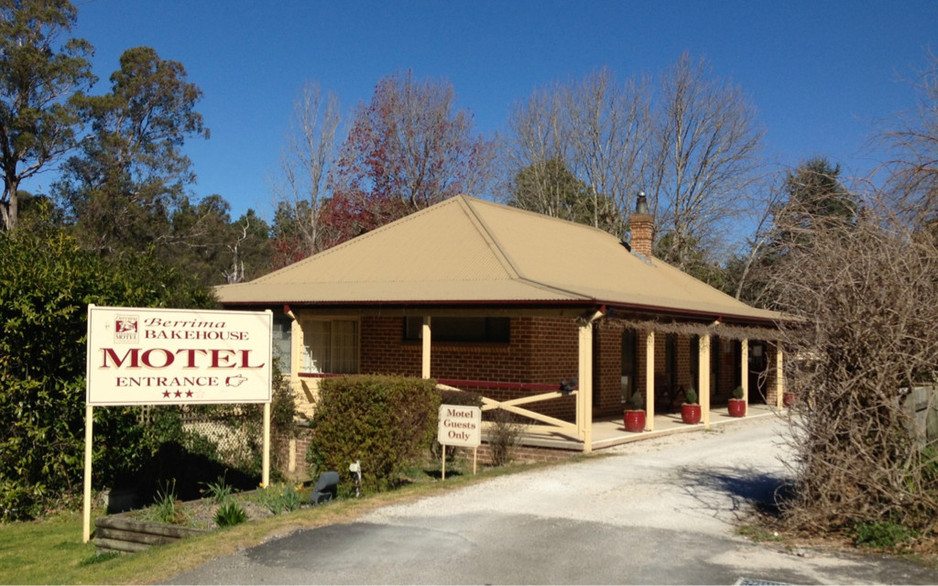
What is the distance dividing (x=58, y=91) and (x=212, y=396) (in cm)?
3040

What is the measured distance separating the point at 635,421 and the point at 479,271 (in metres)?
4.18

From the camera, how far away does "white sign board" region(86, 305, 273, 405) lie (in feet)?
30.7

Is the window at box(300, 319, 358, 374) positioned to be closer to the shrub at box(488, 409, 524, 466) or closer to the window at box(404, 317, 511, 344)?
the window at box(404, 317, 511, 344)

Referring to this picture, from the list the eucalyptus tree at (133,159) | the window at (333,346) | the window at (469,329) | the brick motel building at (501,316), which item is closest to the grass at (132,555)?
the brick motel building at (501,316)

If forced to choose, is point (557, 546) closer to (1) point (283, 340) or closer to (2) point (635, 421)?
(2) point (635, 421)

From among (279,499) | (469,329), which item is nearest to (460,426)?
(279,499)

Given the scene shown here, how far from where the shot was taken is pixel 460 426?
1177 centimetres

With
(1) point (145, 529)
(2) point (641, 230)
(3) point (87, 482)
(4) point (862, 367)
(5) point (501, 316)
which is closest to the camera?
(4) point (862, 367)

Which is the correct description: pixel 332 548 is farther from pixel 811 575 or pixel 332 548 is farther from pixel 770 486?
pixel 770 486

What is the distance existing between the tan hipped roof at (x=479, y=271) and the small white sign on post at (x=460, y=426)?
3258mm

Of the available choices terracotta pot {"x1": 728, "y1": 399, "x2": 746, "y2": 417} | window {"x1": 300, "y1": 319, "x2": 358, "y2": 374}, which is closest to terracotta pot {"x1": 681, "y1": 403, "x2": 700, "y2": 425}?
terracotta pot {"x1": 728, "y1": 399, "x2": 746, "y2": 417}

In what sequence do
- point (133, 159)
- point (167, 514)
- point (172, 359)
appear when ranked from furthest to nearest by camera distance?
point (133, 159) < point (172, 359) < point (167, 514)

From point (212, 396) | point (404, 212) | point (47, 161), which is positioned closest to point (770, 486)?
point (212, 396)

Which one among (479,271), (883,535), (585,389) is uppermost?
(479,271)
